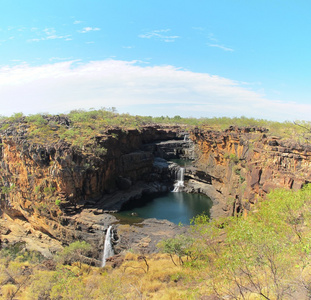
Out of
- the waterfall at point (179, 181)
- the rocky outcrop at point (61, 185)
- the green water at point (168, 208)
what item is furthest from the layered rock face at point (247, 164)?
the rocky outcrop at point (61, 185)

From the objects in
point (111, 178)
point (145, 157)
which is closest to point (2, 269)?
point (111, 178)

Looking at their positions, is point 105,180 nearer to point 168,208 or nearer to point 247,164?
point 168,208

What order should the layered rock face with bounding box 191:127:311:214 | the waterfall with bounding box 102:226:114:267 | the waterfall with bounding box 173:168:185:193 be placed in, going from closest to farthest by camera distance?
the layered rock face with bounding box 191:127:311:214 → the waterfall with bounding box 102:226:114:267 → the waterfall with bounding box 173:168:185:193

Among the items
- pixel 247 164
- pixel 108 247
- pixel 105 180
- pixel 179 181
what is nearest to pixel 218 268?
pixel 108 247

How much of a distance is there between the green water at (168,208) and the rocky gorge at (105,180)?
4.86ft

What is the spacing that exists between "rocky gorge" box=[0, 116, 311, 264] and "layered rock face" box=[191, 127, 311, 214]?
83mm

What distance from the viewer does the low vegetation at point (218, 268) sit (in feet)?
30.5

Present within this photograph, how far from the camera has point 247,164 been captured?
99.3ft

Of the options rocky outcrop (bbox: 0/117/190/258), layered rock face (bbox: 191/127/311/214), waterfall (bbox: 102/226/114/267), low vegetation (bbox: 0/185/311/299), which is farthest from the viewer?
rocky outcrop (bbox: 0/117/190/258)

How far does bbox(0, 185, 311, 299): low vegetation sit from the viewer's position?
9281mm

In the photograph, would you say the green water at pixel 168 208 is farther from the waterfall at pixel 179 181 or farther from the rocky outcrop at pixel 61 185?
the rocky outcrop at pixel 61 185

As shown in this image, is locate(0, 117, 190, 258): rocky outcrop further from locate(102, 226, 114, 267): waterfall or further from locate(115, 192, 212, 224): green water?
locate(115, 192, 212, 224): green water

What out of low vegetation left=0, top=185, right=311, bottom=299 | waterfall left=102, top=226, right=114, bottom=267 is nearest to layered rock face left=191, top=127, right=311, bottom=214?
low vegetation left=0, top=185, right=311, bottom=299

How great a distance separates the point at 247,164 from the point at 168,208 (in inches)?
548
